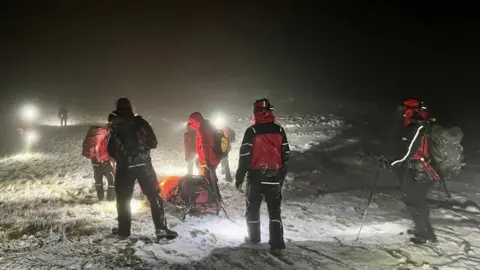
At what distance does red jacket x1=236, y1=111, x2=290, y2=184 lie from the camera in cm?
564

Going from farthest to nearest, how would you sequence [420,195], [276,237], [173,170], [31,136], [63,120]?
[63,120] → [31,136] → [173,170] → [420,195] → [276,237]

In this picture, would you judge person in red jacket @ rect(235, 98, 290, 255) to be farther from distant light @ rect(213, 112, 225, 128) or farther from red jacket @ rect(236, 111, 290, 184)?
distant light @ rect(213, 112, 225, 128)

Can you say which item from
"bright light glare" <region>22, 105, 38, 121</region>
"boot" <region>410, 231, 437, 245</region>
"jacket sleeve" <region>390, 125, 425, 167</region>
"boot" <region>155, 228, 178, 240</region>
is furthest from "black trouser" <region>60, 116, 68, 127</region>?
"boot" <region>410, 231, 437, 245</region>

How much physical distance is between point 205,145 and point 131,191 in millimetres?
2178

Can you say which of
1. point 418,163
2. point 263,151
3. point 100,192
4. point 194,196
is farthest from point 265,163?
point 100,192

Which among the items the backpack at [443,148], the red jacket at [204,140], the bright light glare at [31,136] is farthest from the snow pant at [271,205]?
the bright light glare at [31,136]

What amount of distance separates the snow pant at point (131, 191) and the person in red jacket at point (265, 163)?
129cm

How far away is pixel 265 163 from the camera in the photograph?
565 cm

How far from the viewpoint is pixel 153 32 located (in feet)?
308

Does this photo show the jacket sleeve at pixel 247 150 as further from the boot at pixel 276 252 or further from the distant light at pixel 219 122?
the distant light at pixel 219 122

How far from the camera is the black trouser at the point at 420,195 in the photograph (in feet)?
21.3

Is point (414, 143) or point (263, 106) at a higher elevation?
point (263, 106)

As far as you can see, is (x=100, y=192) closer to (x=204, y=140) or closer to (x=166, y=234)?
(x=204, y=140)

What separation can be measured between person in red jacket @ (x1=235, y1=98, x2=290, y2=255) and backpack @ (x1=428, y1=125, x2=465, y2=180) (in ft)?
8.24
